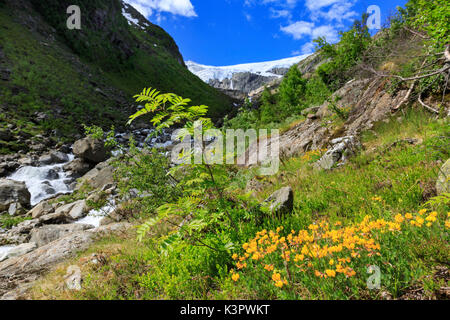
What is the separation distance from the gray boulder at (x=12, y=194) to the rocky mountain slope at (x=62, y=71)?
16.3 ft

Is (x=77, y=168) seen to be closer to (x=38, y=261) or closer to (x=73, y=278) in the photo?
(x=38, y=261)

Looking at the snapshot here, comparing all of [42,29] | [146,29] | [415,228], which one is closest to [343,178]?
[415,228]

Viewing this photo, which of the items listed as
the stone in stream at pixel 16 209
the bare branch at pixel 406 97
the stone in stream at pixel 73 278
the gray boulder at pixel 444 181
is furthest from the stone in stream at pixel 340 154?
the stone in stream at pixel 16 209

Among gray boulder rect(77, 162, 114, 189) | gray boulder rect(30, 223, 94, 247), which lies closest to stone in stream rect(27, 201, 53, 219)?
gray boulder rect(77, 162, 114, 189)

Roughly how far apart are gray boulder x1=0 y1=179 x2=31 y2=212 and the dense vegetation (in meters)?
9.64

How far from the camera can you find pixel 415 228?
2279 millimetres

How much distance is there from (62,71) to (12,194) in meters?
24.6

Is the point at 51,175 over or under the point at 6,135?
under

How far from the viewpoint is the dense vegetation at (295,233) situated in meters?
2.06

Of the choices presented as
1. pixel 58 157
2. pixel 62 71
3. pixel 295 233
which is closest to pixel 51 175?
pixel 58 157

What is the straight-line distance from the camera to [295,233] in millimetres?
3350
